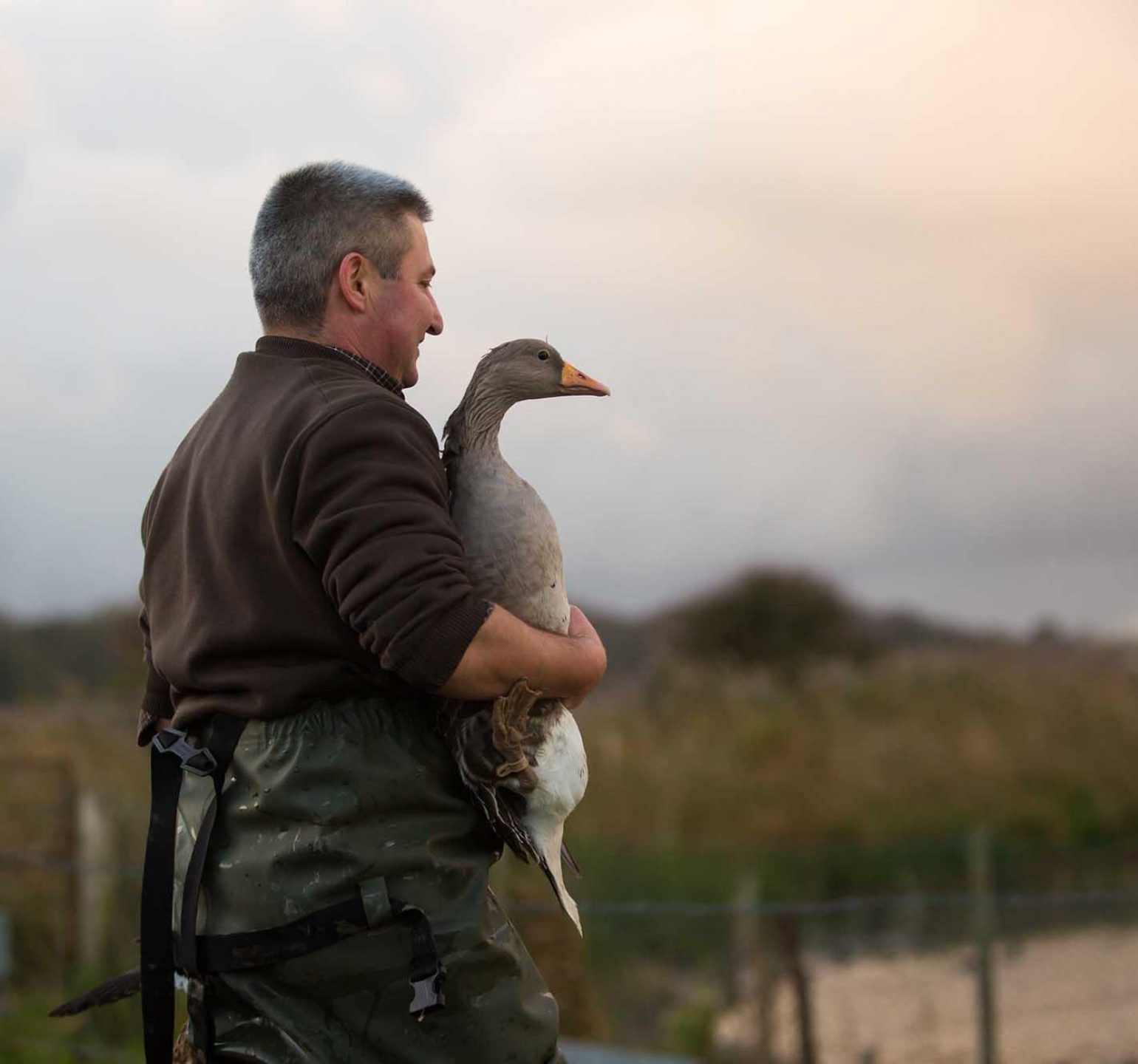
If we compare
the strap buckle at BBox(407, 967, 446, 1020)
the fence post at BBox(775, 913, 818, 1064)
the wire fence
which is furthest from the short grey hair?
the fence post at BBox(775, 913, 818, 1064)

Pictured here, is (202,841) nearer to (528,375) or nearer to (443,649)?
(443,649)

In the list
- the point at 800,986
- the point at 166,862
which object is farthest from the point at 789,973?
the point at 166,862

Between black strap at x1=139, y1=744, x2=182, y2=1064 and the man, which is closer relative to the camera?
the man

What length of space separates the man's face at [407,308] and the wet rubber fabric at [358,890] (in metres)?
0.59

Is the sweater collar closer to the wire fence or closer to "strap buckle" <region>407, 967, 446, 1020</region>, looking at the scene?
"strap buckle" <region>407, 967, 446, 1020</region>

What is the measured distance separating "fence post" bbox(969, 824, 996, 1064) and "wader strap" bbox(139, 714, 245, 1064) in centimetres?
437

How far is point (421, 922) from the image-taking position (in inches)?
90.9

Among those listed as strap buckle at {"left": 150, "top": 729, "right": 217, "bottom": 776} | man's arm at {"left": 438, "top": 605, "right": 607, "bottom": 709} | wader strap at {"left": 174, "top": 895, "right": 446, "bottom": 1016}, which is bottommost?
wader strap at {"left": 174, "top": 895, "right": 446, "bottom": 1016}

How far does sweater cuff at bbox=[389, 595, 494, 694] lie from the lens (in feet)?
7.25

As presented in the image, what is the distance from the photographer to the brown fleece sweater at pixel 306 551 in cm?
221

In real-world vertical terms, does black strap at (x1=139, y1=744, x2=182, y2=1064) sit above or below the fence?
above

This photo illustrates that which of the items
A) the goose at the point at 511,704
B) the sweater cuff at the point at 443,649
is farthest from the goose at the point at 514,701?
the sweater cuff at the point at 443,649

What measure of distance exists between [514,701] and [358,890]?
→ 0.37 m

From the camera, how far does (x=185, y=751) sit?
2471 mm
